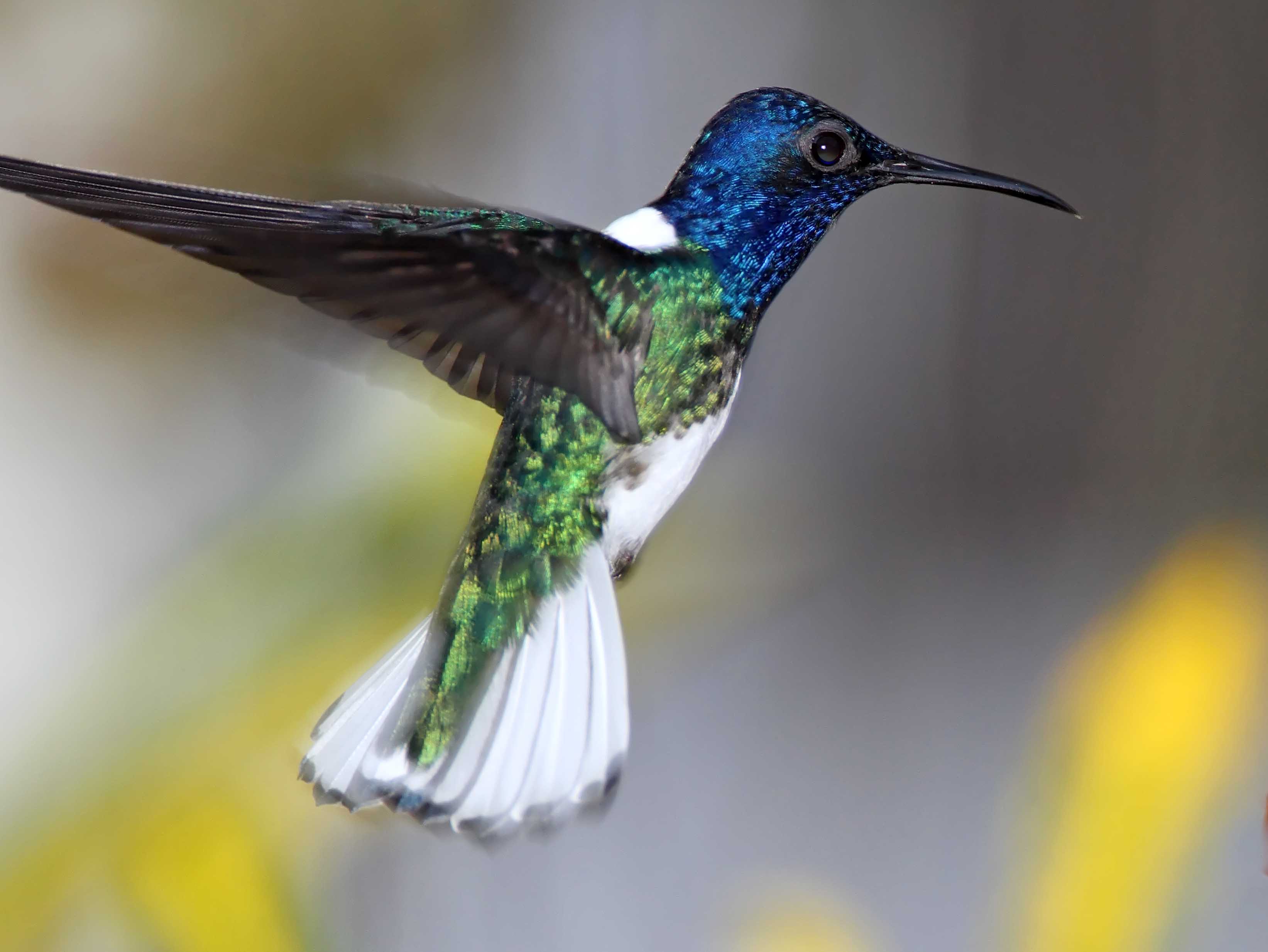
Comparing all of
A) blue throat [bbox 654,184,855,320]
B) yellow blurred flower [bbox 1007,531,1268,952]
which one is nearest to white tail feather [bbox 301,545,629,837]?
blue throat [bbox 654,184,855,320]

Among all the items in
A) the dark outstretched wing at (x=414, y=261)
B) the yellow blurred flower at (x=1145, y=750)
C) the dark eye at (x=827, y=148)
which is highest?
the dark eye at (x=827, y=148)

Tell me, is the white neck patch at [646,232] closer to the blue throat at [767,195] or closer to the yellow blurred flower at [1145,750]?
the blue throat at [767,195]

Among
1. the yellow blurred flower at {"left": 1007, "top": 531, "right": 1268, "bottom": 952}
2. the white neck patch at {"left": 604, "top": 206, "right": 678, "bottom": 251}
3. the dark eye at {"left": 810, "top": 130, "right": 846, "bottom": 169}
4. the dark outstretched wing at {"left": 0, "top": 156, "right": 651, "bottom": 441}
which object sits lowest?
the yellow blurred flower at {"left": 1007, "top": 531, "right": 1268, "bottom": 952}

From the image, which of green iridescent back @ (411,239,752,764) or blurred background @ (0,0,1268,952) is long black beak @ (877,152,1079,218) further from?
blurred background @ (0,0,1268,952)

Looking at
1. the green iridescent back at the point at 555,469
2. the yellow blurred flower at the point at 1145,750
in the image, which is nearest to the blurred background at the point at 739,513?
the yellow blurred flower at the point at 1145,750

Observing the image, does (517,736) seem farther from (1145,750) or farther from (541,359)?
(1145,750)

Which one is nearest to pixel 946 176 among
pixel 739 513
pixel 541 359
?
pixel 541 359
